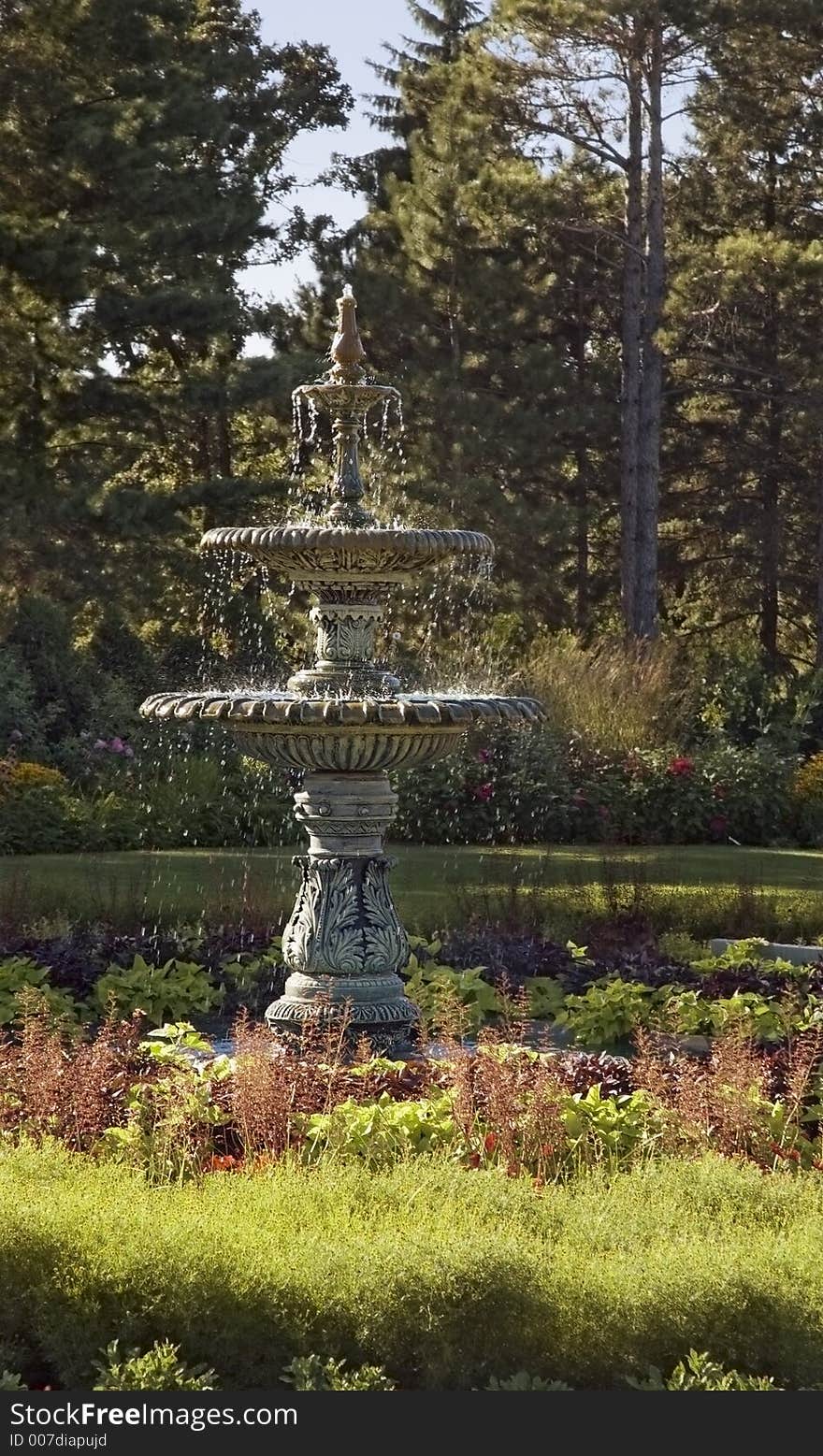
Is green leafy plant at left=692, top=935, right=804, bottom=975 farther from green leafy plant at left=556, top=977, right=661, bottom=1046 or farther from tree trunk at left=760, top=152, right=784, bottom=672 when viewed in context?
tree trunk at left=760, top=152, right=784, bottom=672

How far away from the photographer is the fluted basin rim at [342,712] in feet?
21.6


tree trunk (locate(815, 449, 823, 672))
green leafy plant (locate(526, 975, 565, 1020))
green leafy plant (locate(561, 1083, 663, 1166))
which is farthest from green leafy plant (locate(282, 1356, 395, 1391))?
tree trunk (locate(815, 449, 823, 672))

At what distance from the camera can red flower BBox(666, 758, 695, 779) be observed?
14266 millimetres

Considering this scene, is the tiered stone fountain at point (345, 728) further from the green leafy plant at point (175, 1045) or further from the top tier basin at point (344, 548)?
the green leafy plant at point (175, 1045)

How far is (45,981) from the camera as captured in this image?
25.2 ft

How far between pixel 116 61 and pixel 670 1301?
1914 centimetres

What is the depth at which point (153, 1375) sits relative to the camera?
3.66m

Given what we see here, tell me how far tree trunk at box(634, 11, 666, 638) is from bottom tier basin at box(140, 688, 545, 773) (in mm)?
13809

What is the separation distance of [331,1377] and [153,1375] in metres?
0.37

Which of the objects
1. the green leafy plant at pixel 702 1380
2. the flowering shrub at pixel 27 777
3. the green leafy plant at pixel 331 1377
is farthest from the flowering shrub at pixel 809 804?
the green leafy plant at pixel 331 1377

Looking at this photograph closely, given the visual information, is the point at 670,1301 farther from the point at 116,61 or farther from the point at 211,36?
the point at 211,36

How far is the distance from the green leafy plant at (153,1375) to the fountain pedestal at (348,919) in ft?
10.9

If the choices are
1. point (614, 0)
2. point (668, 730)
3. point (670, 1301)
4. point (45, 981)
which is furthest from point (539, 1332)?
point (614, 0)

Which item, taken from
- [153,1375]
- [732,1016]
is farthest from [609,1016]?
[153,1375]
